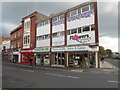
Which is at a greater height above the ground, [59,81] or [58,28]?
[58,28]

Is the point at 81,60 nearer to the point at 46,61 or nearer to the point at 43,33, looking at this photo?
the point at 46,61

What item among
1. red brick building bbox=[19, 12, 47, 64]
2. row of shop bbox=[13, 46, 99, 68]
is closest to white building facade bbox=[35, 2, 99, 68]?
row of shop bbox=[13, 46, 99, 68]

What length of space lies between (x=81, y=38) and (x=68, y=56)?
3.99 meters

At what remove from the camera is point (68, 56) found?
17.6 m

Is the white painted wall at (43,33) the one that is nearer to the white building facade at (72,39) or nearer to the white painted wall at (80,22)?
the white building facade at (72,39)

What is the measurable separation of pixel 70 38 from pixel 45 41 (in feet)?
21.9

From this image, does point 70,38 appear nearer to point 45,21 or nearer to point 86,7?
point 86,7

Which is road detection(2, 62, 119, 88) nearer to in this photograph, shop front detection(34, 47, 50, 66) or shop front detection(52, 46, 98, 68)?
shop front detection(52, 46, 98, 68)

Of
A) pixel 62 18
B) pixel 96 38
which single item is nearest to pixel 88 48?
pixel 96 38

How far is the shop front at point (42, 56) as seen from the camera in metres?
20.8

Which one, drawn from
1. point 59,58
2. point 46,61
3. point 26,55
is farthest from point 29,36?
point 59,58

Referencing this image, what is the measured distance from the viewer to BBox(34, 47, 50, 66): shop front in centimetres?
2077

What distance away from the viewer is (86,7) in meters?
16.1

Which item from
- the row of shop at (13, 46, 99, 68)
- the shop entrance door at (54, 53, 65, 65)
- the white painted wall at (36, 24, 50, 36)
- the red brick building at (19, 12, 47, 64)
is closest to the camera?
the row of shop at (13, 46, 99, 68)
